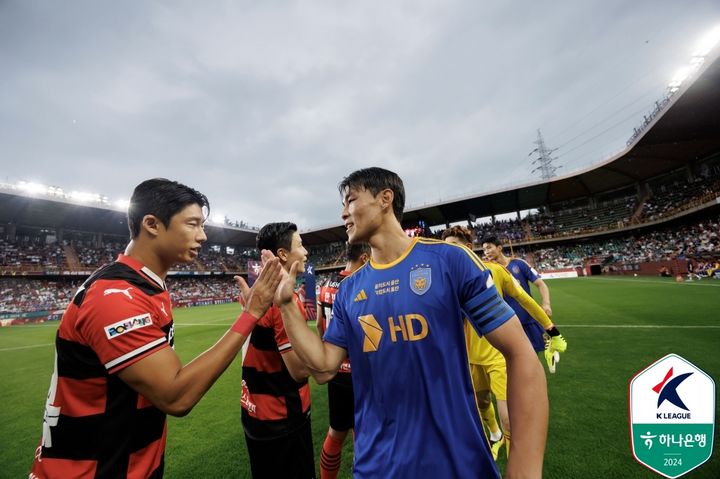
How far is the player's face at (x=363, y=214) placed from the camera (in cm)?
200

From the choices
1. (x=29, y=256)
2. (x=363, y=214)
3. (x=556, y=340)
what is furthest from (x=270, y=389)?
(x=29, y=256)

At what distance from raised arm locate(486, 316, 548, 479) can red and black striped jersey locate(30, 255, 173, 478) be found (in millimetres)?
1636

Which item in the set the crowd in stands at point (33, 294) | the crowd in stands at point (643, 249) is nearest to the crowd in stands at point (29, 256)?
the crowd in stands at point (33, 294)

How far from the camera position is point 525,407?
1268 millimetres

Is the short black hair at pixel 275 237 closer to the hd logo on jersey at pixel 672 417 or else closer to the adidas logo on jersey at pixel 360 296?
the adidas logo on jersey at pixel 360 296

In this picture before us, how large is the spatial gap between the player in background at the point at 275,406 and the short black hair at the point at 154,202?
68 cm

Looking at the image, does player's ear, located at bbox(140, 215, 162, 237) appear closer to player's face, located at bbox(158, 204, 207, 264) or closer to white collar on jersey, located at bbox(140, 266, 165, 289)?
player's face, located at bbox(158, 204, 207, 264)

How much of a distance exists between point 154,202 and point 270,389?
1.69m

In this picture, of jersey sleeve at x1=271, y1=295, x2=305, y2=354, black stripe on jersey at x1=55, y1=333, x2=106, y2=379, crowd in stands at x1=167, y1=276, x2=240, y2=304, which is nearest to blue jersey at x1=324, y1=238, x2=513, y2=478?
jersey sleeve at x1=271, y1=295, x2=305, y2=354

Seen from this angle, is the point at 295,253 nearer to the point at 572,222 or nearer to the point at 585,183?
the point at 585,183

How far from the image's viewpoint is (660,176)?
35.8 m

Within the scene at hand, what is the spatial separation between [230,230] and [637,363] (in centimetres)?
5161

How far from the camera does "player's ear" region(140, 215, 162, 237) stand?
189cm

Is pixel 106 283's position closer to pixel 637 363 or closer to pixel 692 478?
pixel 692 478
